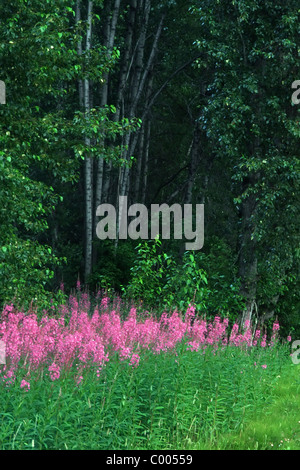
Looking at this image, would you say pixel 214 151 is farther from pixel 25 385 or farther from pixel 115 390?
pixel 25 385

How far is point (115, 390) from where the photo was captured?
732 cm

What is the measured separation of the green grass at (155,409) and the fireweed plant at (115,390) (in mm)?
15

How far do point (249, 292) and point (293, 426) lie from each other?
670cm

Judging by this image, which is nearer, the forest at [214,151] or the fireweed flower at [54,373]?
the fireweed flower at [54,373]

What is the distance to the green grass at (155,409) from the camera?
637 centimetres

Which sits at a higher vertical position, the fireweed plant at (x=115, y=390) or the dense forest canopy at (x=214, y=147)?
the dense forest canopy at (x=214, y=147)

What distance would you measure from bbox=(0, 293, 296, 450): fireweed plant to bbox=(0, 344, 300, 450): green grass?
0.02m

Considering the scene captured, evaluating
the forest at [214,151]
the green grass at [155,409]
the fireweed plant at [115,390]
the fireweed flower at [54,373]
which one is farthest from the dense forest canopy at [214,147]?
the fireweed flower at [54,373]

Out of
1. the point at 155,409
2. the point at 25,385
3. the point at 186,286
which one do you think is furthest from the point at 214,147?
the point at 25,385

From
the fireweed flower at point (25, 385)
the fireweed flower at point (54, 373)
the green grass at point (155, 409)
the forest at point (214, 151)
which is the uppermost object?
the forest at point (214, 151)

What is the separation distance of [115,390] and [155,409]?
0.50m

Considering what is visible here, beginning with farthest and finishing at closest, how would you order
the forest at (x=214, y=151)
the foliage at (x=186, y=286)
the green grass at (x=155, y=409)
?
1. the foliage at (x=186, y=286)
2. the forest at (x=214, y=151)
3. the green grass at (x=155, y=409)

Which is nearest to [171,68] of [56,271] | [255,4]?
[56,271]

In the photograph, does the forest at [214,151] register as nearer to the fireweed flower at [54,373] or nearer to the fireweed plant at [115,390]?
the fireweed plant at [115,390]
